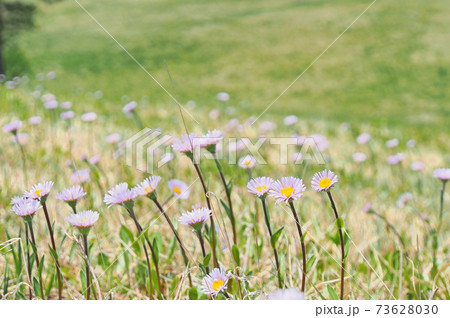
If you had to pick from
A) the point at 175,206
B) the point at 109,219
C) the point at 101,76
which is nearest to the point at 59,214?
the point at 109,219

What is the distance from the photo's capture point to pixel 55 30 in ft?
65.9

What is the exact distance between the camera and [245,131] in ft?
14.8

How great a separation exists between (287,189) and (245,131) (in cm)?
339

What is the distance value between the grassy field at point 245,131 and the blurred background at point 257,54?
0.08 m

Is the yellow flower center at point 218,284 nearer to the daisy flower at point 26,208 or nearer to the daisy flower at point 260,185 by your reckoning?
the daisy flower at point 260,185

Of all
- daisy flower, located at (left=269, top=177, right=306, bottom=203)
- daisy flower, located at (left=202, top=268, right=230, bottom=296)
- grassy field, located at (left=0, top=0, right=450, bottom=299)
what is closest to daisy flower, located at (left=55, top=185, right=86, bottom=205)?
grassy field, located at (left=0, top=0, right=450, bottom=299)

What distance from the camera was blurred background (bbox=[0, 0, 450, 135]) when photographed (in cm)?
1269

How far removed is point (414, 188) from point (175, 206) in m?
1.85

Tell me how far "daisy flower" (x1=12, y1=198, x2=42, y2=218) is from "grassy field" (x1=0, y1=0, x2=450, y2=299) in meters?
0.13

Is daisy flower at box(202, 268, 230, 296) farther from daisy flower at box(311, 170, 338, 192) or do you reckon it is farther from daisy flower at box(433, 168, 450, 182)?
daisy flower at box(433, 168, 450, 182)

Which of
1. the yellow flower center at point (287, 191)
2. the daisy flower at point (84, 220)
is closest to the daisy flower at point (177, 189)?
the daisy flower at point (84, 220)

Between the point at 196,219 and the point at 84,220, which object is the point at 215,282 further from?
the point at 84,220

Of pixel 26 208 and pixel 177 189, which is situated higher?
pixel 26 208

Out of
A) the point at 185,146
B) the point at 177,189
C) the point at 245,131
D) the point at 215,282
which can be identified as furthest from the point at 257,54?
the point at 215,282
